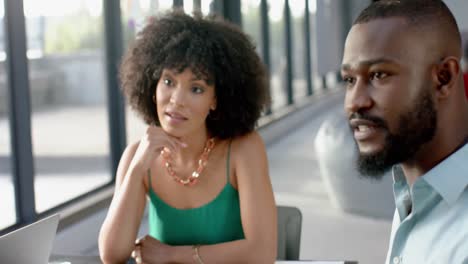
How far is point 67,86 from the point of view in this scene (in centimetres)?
1681

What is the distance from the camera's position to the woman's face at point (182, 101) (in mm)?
2012

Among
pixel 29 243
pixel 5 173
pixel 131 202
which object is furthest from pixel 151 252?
pixel 5 173

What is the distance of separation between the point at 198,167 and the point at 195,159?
40 mm

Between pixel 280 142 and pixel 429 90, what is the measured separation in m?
7.19

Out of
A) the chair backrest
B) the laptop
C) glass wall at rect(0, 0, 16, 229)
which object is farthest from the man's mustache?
glass wall at rect(0, 0, 16, 229)

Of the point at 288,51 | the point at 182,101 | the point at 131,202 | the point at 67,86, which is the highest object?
the point at 182,101

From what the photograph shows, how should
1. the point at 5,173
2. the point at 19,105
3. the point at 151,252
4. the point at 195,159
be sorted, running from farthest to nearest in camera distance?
the point at 5,173, the point at 19,105, the point at 195,159, the point at 151,252

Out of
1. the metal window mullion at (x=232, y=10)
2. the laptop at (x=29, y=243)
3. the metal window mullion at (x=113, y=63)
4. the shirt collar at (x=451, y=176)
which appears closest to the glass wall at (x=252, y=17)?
the metal window mullion at (x=232, y=10)

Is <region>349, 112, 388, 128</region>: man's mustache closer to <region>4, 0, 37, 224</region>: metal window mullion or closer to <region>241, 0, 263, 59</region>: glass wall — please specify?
<region>4, 0, 37, 224</region>: metal window mullion

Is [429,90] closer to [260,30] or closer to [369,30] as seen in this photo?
[369,30]

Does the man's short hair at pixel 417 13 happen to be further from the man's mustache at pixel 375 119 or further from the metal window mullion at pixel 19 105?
the metal window mullion at pixel 19 105

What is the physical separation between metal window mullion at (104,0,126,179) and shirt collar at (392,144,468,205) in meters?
3.62

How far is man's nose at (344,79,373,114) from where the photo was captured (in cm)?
107

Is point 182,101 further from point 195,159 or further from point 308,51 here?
point 308,51
